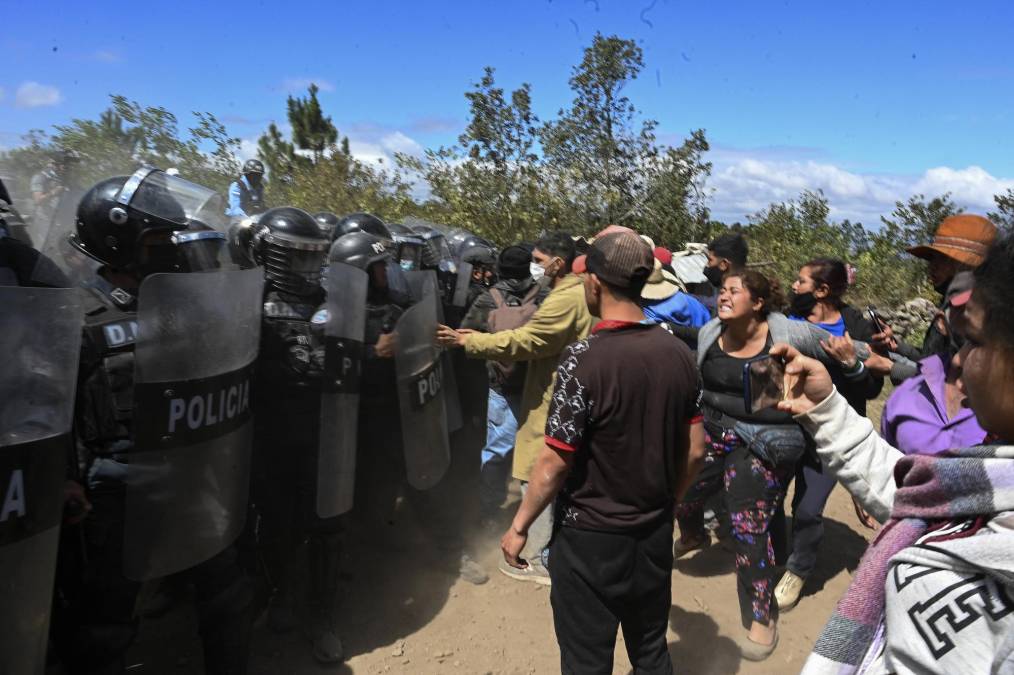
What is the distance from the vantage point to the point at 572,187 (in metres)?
11.5

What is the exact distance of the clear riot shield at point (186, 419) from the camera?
2.25 m

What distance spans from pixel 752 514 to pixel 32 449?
2978 millimetres

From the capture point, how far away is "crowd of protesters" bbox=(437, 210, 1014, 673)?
39.9 inches

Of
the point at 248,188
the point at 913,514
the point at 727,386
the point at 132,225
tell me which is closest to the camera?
the point at 913,514

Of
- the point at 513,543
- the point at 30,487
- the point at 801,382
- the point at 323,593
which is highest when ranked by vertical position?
the point at 801,382

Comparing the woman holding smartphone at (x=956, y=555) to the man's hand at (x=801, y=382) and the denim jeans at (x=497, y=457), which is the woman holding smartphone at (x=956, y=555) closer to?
the man's hand at (x=801, y=382)

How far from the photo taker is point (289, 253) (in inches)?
128

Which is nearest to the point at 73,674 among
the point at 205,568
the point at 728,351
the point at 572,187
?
the point at 205,568

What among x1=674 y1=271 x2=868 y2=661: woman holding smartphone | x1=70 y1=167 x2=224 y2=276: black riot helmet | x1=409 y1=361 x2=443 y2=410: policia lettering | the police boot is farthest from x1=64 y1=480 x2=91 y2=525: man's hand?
x1=674 y1=271 x2=868 y2=661: woman holding smartphone

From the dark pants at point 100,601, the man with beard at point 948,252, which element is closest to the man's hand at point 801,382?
the man with beard at point 948,252

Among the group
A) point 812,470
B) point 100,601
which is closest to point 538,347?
point 812,470

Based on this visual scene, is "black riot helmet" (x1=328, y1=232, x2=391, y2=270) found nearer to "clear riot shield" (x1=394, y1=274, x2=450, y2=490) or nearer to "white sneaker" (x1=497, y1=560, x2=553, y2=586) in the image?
"clear riot shield" (x1=394, y1=274, x2=450, y2=490)

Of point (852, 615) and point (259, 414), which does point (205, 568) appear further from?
point (852, 615)

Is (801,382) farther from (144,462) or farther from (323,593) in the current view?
(323,593)
